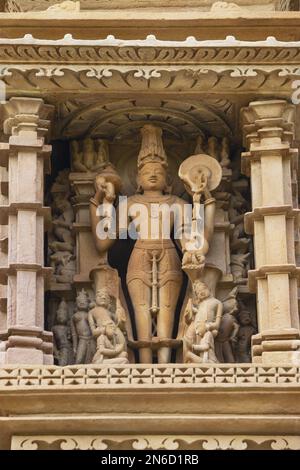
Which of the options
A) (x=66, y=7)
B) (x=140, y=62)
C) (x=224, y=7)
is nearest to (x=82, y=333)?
(x=140, y=62)

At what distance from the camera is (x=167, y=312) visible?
53.3ft

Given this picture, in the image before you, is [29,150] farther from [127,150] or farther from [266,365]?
[266,365]

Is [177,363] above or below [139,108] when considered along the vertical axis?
below

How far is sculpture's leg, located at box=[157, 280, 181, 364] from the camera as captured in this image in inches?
633

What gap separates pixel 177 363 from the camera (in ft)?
51.8

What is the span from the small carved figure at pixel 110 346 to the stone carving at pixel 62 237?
685 mm

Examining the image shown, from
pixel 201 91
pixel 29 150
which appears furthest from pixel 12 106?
pixel 201 91

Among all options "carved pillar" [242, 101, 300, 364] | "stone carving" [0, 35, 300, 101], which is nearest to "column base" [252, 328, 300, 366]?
"carved pillar" [242, 101, 300, 364]

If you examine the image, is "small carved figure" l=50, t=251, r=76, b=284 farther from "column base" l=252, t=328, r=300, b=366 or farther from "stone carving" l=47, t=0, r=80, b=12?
"stone carving" l=47, t=0, r=80, b=12

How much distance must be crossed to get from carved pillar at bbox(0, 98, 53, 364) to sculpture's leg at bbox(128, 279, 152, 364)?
75 cm

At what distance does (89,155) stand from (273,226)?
1.77 metres

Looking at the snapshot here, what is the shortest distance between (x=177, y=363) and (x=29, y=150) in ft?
6.43

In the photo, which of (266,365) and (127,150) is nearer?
(266,365)
